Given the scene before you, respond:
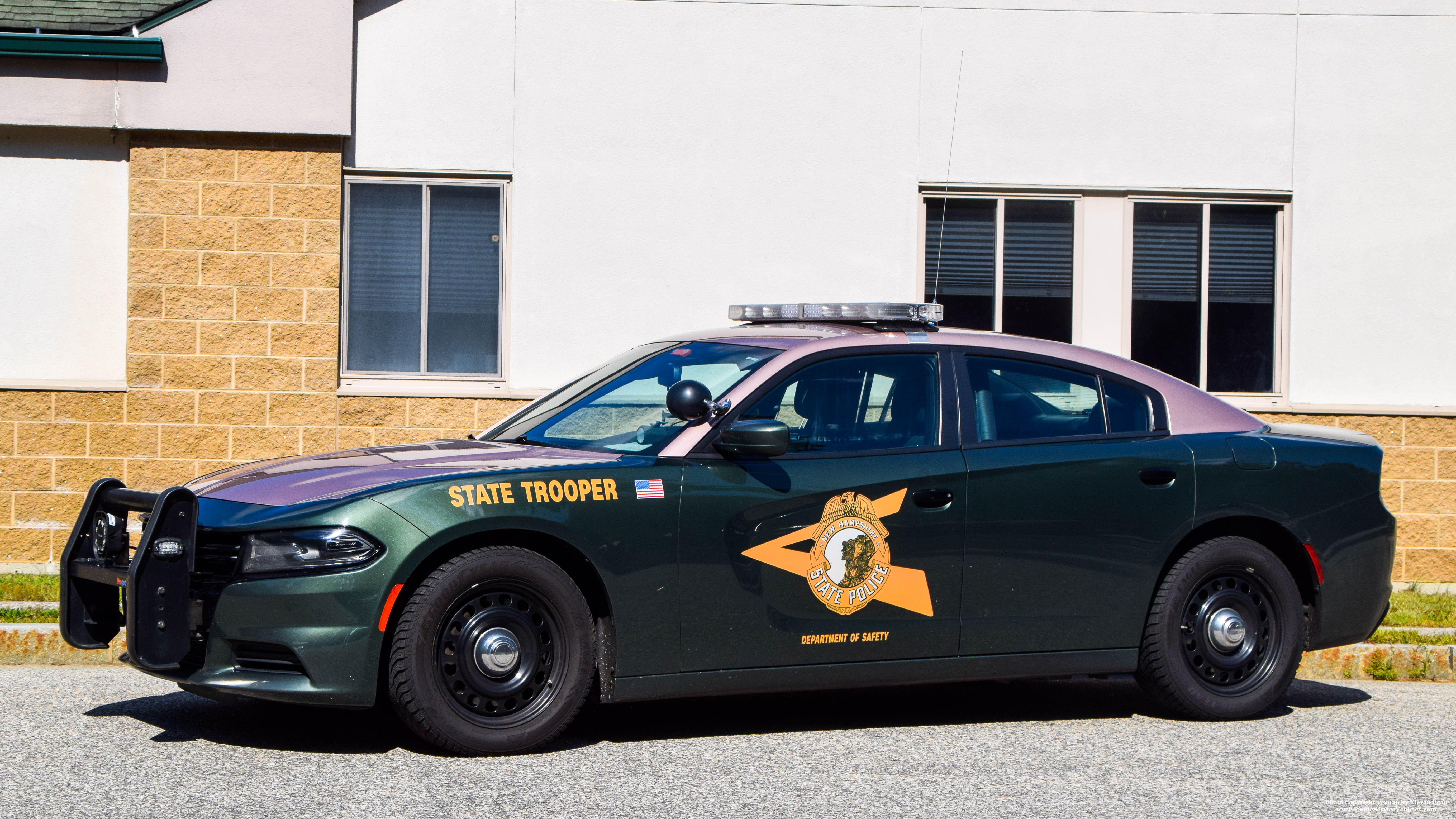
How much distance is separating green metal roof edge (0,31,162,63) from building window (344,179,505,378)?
172 centimetres

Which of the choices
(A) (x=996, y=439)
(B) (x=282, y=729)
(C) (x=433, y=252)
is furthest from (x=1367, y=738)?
(C) (x=433, y=252)

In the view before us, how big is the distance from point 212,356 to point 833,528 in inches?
242

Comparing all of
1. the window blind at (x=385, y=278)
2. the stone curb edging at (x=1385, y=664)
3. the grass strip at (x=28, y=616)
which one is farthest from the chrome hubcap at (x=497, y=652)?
the window blind at (x=385, y=278)

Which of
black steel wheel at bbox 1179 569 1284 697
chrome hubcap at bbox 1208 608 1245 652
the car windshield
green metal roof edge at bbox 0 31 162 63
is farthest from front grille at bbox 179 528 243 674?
green metal roof edge at bbox 0 31 162 63

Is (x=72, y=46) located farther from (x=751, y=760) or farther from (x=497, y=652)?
(x=751, y=760)

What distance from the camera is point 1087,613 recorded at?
6207 mm

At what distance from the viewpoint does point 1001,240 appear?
11141 mm

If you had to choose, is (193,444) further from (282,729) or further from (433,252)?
(282,729)

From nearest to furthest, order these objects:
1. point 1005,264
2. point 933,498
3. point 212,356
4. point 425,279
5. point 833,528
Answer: point 833,528 → point 933,498 → point 212,356 → point 425,279 → point 1005,264

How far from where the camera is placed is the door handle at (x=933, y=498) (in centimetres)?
593

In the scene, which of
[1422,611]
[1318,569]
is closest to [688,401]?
[1318,569]

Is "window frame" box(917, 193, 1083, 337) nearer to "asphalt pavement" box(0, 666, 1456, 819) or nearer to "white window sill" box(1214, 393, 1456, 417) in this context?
"white window sill" box(1214, 393, 1456, 417)

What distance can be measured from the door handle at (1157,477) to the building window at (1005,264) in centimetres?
486

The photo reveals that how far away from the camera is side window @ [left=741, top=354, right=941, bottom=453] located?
5941 mm
